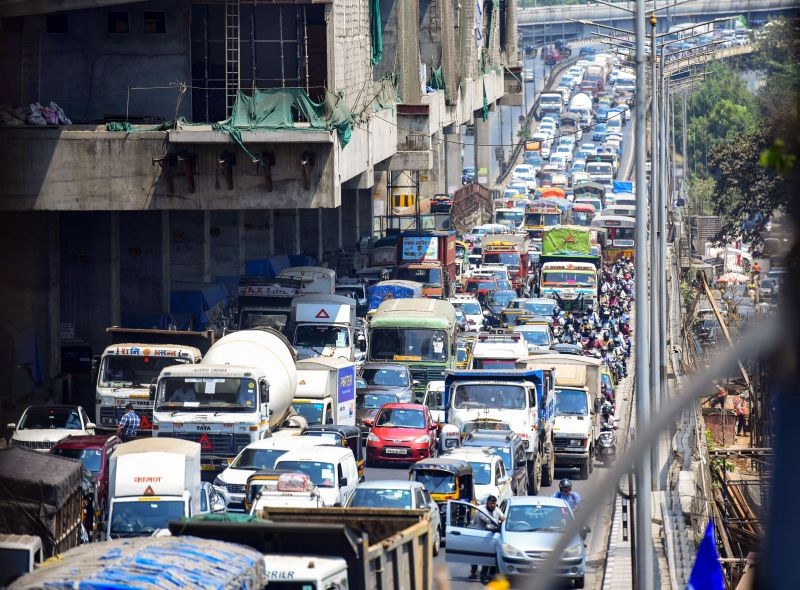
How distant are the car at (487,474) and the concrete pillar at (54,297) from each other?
18524 mm

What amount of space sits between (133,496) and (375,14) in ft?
114

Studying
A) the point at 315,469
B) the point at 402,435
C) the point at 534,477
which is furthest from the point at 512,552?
the point at 402,435

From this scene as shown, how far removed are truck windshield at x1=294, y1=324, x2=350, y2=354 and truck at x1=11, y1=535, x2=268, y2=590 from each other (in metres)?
22.1

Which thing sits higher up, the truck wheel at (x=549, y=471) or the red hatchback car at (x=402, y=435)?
the red hatchback car at (x=402, y=435)

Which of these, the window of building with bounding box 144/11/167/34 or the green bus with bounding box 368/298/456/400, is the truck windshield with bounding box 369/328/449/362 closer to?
the green bus with bounding box 368/298/456/400

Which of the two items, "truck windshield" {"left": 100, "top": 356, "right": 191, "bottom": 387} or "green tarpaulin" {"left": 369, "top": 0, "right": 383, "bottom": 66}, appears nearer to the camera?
"truck windshield" {"left": 100, "top": 356, "right": 191, "bottom": 387}

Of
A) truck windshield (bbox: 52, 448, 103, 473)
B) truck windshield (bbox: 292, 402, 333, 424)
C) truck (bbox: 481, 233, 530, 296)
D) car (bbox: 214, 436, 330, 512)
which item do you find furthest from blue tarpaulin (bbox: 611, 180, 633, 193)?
truck windshield (bbox: 52, 448, 103, 473)

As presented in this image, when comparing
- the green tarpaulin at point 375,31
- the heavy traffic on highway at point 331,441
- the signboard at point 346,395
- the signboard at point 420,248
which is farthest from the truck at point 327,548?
the signboard at point 420,248

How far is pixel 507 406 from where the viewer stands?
28375 millimetres

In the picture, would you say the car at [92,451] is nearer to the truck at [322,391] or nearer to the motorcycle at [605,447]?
the truck at [322,391]

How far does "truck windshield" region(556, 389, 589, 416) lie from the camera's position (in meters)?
32.1

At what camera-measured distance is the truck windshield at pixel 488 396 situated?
93.1 ft

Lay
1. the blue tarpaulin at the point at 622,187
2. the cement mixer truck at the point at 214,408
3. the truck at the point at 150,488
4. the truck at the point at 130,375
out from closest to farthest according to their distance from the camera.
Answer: the truck at the point at 150,488 < the cement mixer truck at the point at 214,408 < the truck at the point at 130,375 < the blue tarpaulin at the point at 622,187

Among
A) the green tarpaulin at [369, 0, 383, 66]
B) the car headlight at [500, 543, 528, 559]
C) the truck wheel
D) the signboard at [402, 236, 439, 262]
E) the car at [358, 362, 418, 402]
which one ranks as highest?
the green tarpaulin at [369, 0, 383, 66]
